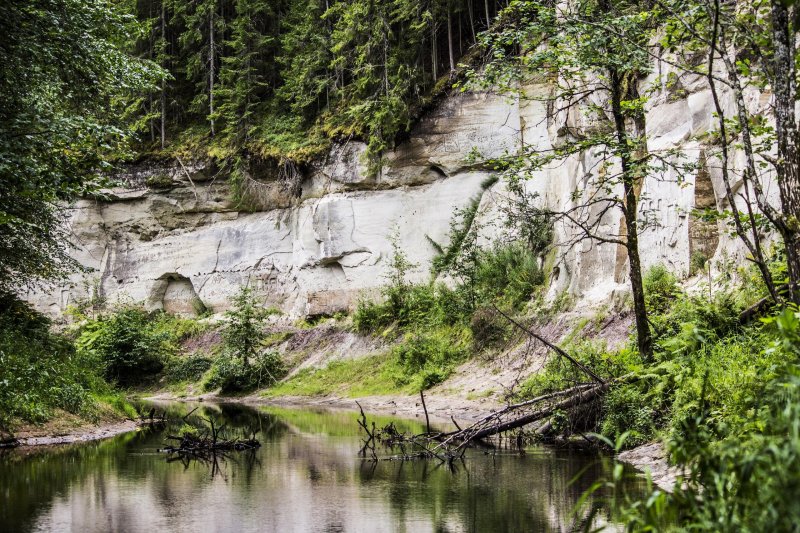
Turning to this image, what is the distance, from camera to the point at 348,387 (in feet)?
84.0

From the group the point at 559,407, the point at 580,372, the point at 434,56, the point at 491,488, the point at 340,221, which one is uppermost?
the point at 434,56

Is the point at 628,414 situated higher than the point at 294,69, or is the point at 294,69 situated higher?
the point at 294,69

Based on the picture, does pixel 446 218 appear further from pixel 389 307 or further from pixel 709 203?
pixel 709 203

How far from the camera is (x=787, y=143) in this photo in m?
6.96

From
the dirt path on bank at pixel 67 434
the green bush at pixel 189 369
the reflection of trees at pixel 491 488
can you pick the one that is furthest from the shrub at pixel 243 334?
the reflection of trees at pixel 491 488

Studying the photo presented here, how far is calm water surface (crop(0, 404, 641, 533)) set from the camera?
7645 millimetres

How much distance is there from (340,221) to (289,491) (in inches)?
947

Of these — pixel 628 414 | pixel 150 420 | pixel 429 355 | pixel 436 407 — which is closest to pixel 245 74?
pixel 429 355

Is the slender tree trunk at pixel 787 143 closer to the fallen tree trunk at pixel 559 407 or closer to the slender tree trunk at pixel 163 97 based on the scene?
the fallen tree trunk at pixel 559 407

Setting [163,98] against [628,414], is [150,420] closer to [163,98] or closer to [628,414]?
[628,414]

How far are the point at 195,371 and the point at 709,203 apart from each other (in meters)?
21.3

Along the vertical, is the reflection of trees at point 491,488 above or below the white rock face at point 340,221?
below

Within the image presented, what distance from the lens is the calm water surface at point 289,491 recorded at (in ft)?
25.1

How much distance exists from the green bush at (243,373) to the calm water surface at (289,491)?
1443cm
